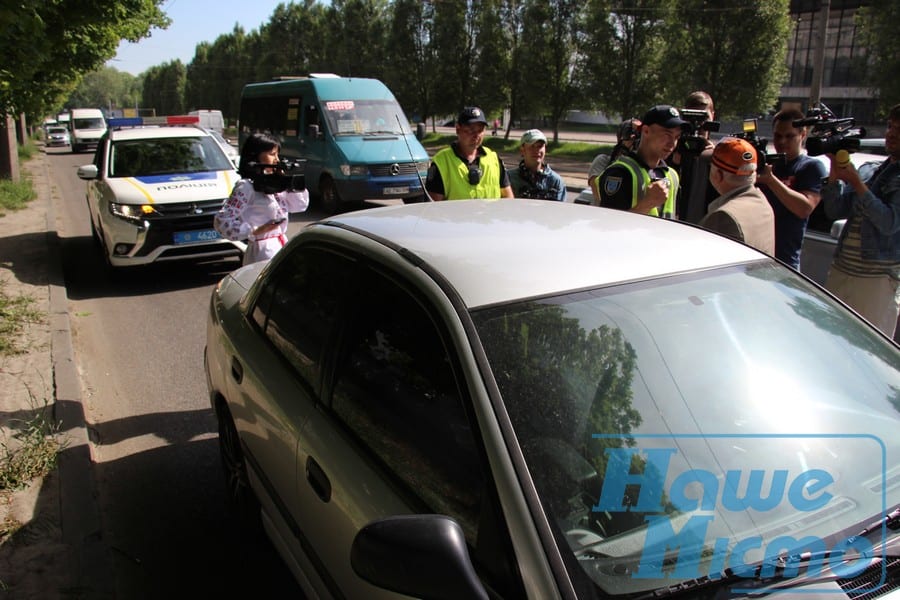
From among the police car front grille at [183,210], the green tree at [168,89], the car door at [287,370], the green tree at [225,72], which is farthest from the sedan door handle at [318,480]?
the green tree at [168,89]

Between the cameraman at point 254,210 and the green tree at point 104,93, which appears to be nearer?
the cameraman at point 254,210

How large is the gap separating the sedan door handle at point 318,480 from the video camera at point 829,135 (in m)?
3.19

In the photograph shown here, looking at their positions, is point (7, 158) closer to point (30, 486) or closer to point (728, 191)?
point (30, 486)

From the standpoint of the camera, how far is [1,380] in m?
4.92

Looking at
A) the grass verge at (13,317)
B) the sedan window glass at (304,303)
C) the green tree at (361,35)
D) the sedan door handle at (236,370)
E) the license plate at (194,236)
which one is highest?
the green tree at (361,35)

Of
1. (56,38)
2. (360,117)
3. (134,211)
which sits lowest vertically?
(134,211)

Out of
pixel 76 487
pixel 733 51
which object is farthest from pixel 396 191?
pixel 733 51

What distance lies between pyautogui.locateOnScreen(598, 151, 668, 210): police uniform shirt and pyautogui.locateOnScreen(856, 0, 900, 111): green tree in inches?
785

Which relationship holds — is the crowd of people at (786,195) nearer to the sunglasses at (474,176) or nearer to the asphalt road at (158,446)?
the sunglasses at (474,176)

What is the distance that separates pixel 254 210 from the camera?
458cm

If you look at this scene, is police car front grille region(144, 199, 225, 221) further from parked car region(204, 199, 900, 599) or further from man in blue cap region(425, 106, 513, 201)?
parked car region(204, 199, 900, 599)

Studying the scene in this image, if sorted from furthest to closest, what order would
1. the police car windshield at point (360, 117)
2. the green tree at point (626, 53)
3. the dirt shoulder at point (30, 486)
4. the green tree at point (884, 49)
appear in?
1. the green tree at point (626, 53)
2. the green tree at point (884, 49)
3. the police car windshield at point (360, 117)
4. the dirt shoulder at point (30, 486)

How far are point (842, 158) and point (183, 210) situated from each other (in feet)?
21.4

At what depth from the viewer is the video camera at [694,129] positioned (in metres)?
4.21
